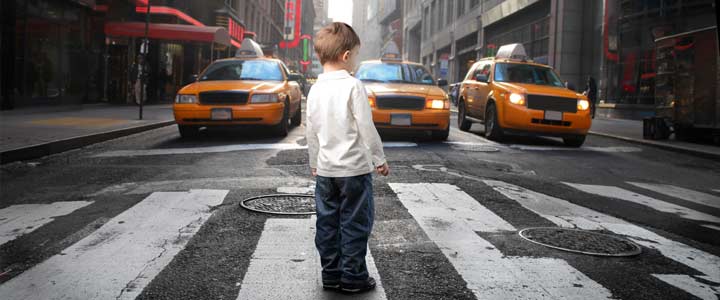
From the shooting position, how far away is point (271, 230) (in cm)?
487

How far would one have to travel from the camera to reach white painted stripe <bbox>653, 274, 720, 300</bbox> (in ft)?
11.8

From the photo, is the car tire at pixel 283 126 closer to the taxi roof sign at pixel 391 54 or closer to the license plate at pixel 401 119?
the license plate at pixel 401 119

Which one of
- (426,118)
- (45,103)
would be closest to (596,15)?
(426,118)

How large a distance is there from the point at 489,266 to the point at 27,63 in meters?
17.5

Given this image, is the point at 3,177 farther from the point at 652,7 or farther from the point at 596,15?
the point at 596,15

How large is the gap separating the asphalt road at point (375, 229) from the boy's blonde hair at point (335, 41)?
1210mm

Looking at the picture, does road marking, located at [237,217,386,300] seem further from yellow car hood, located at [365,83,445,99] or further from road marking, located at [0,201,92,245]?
yellow car hood, located at [365,83,445,99]

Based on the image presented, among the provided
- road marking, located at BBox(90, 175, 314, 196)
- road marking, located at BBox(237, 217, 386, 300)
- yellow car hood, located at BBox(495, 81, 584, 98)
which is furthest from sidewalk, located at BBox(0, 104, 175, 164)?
yellow car hood, located at BBox(495, 81, 584, 98)

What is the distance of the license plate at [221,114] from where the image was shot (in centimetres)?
1192

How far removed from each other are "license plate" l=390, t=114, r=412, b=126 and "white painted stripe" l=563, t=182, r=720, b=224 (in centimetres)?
469

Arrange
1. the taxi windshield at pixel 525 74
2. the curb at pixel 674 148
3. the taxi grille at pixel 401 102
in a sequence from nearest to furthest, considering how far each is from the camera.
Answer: the curb at pixel 674 148 → the taxi grille at pixel 401 102 → the taxi windshield at pixel 525 74

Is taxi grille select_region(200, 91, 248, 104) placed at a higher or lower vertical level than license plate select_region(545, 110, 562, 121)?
higher

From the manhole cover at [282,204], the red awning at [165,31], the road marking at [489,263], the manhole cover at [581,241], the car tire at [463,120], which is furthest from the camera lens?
the red awning at [165,31]

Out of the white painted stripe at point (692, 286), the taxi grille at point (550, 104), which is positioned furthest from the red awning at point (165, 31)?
the white painted stripe at point (692, 286)
